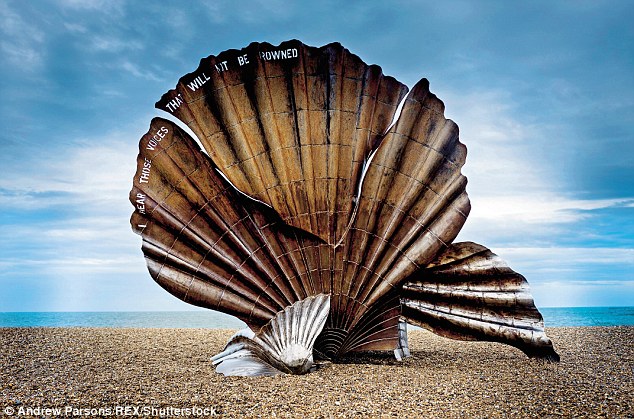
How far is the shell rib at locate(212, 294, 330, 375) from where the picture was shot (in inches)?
183

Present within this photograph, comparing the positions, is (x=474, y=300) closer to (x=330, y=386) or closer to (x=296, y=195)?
(x=330, y=386)

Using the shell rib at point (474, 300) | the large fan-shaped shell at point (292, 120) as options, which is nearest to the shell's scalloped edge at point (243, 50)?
the large fan-shaped shell at point (292, 120)

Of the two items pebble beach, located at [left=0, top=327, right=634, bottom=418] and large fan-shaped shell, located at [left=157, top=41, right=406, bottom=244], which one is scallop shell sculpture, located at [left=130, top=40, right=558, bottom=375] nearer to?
large fan-shaped shell, located at [left=157, top=41, right=406, bottom=244]

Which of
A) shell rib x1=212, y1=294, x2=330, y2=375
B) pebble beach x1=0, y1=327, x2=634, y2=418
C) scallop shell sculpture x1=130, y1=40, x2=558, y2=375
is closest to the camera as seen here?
pebble beach x1=0, y1=327, x2=634, y2=418

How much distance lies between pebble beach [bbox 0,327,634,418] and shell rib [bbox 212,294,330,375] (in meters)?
0.13

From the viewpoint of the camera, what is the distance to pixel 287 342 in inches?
185

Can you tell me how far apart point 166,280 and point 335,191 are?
180 centimetres

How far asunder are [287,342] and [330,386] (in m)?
0.62

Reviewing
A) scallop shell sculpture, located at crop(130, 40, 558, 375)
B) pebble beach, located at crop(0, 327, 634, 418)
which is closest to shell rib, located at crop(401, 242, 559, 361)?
scallop shell sculpture, located at crop(130, 40, 558, 375)

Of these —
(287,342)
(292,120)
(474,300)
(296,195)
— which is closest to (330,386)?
(287,342)

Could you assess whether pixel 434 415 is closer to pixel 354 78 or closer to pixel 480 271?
pixel 480 271

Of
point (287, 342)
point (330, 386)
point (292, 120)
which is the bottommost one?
point (330, 386)

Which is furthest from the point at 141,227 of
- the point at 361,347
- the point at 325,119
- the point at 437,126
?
the point at 437,126

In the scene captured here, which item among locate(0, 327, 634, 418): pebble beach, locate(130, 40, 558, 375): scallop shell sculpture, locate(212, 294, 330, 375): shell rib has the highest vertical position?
locate(130, 40, 558, 375): scallop shell sculpture
